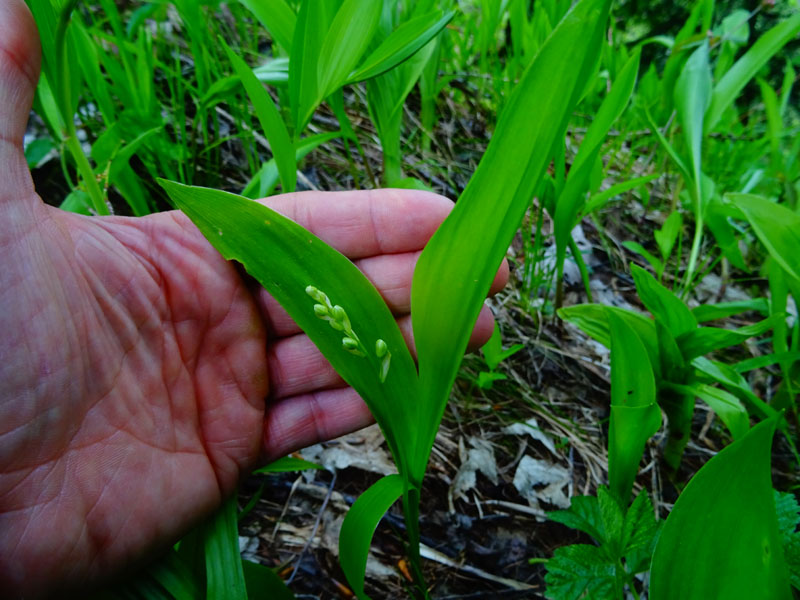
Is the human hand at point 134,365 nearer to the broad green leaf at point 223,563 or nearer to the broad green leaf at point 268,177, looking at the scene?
the broad green leaf at point 223,563

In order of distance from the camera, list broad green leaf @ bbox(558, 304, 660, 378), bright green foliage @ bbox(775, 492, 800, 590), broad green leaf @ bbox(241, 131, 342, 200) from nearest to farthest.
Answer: bright green foliage @ bbox(775, 492, 800, 590) < broad green leaf @ bbox(558, 304, 660, 378) < broad green leaf @ bbox(241, 131, 342, 200)

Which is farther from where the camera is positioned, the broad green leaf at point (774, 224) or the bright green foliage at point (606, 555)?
the broad green leaf at point (774, 224)

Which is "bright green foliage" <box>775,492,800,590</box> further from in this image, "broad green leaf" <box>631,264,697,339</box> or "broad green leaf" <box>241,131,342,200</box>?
"broad green leaf" <box>241,131,342,200</box>

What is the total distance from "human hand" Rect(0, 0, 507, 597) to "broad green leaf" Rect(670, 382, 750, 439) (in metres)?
0.36

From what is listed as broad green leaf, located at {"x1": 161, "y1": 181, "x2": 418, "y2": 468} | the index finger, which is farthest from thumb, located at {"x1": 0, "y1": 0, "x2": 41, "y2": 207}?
the index finger

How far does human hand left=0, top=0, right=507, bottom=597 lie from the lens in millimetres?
604

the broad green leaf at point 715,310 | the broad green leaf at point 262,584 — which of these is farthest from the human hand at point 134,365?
the broad green leaf at point 715,310

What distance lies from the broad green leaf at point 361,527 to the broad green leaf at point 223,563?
13 cm

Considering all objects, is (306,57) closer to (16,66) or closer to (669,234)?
(16,66)

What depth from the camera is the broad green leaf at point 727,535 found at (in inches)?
16.1

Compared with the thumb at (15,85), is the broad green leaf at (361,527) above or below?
below

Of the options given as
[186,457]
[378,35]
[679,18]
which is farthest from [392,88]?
[679,18]

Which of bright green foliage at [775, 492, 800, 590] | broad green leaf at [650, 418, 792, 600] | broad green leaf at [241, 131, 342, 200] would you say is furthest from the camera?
broad green leaf at [241, 131, 342, 200]

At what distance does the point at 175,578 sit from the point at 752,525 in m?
0.65
